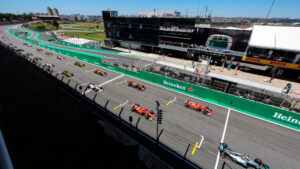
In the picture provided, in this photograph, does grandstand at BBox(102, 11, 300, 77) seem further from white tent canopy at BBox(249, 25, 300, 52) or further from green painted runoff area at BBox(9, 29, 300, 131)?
green painted runoff area at BBox(9, 29, 300, 131)

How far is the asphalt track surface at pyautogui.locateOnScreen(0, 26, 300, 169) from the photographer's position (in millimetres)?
11859

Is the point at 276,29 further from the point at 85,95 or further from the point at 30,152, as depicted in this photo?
the point at 30,152

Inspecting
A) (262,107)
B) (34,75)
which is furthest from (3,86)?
(262,107)

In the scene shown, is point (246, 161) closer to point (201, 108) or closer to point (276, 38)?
point (201, 108)

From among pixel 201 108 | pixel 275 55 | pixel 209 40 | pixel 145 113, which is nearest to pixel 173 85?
pixel 201 108

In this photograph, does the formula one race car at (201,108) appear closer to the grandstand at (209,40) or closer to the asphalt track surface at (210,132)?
the asphalt track surface at (210,132)

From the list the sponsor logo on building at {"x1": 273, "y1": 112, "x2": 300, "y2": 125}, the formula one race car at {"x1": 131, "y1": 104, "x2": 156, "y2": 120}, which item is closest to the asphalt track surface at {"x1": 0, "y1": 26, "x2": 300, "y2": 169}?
the formula one race car at {"x1": 131, "y1": 104, "x2": 156, "y2": 120}

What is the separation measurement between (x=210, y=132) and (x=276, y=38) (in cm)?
3084

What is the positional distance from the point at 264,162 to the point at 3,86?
1529 inches

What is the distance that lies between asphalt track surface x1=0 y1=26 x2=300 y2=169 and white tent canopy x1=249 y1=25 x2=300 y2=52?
2155cm

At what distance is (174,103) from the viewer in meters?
19.2

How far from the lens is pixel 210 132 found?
561 inches

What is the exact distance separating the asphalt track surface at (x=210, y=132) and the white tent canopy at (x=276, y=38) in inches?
848

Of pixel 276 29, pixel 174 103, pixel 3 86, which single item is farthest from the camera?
pixel 276 29
